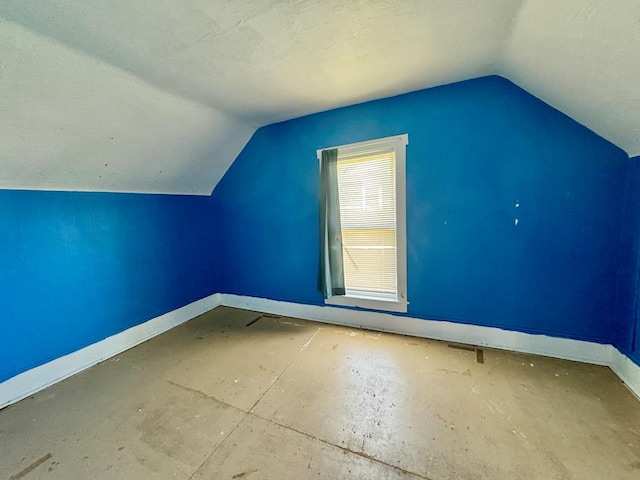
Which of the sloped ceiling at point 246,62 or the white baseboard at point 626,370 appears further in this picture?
the white baseboard at point 626,370

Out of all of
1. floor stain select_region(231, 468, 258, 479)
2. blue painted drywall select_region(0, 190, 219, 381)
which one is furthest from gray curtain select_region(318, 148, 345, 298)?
blue painted drywall select_region(0, 190, 219, 381)

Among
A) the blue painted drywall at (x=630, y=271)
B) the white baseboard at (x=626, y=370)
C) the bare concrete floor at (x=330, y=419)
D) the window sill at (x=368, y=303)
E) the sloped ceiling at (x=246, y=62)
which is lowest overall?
the bare concrete floor at (x=330, y=419)

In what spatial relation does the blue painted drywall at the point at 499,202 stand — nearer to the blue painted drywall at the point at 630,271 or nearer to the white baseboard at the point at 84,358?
the blue painted drywall at the point at 630,271

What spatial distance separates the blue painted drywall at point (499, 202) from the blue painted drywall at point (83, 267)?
1696 millimetres

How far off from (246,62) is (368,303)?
7.54 feet

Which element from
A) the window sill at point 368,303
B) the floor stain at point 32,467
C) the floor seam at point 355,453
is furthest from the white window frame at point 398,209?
the floor stain at point 32,467

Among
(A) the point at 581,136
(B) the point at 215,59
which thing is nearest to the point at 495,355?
(A) the point at 581,136

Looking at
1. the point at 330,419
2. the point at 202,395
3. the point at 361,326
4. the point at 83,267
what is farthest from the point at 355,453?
the point at 83,267

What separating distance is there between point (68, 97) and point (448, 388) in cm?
310

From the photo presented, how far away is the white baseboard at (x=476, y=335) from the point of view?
186 centimetres

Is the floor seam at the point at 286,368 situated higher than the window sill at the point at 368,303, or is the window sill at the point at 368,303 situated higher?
the window sill at the point at 368,303

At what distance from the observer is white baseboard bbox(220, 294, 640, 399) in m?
1.86

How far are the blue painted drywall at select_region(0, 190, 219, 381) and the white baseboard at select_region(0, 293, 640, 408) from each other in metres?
0.08

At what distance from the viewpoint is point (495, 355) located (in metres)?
2.10
